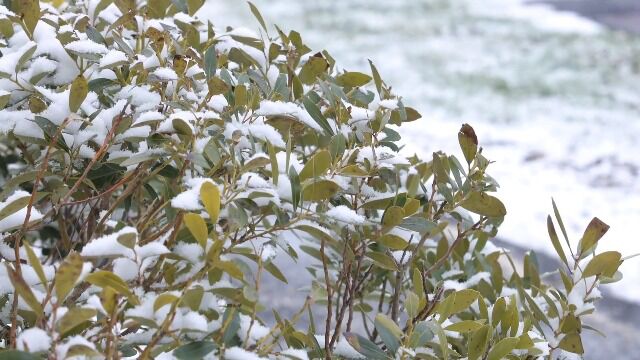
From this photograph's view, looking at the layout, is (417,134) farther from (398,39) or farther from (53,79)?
(53,79)

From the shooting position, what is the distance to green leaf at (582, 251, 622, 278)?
1352 millimetres

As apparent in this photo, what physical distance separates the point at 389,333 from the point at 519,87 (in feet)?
23.8

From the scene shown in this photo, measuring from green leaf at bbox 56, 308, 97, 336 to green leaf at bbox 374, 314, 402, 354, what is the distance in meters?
0.43

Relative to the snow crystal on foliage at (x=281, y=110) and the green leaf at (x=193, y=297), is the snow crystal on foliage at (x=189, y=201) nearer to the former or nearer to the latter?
the green leaf at (x=193, y=297)

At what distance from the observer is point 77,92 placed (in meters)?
1.23

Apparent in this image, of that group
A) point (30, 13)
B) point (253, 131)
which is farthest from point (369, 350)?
point (30, 13)

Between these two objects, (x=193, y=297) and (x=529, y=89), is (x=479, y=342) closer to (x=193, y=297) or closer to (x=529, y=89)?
(x=193, y=297)

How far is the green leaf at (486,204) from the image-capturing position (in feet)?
4.49

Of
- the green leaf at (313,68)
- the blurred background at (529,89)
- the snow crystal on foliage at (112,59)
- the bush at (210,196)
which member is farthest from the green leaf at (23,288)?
the blurred background at (529,89)

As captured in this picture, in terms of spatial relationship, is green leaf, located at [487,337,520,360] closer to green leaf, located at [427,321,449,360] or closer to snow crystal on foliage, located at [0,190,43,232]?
green leaf, located at [427,321,449,360]

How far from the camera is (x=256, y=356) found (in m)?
1.04

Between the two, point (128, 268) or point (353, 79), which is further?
point (353, 79)

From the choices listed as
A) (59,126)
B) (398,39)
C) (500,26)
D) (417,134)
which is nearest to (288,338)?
(59,126)

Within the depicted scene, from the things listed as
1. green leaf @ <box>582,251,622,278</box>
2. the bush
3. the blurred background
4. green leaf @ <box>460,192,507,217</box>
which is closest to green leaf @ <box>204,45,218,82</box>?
the bush
